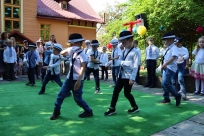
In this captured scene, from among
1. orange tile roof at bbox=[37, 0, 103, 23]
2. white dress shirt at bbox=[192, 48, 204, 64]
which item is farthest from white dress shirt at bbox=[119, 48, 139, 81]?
orange tile roof at bbox=[37, 0, 103, 23]

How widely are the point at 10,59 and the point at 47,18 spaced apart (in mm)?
13110

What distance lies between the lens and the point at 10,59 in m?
11.1

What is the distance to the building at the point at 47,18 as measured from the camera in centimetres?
1970

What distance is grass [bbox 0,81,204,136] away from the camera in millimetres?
4004

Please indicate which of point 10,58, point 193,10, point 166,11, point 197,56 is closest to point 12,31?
point 10,58

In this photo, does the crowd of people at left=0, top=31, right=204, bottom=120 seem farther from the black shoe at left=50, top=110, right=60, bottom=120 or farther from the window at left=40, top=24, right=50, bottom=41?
the window at left=40, top=24, right=50, bottom=41

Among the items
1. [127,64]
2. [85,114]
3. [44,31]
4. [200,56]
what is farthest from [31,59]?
[44,31]

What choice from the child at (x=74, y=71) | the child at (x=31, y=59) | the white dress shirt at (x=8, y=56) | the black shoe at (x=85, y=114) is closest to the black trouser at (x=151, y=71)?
the child at (x=31, y=59)

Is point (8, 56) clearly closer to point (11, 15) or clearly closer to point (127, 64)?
point (127, 64)

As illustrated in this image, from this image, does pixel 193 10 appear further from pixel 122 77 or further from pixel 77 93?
pixel 77 93

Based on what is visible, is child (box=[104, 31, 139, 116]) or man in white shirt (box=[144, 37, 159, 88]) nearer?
child (box=[104, 31, 139, 116])

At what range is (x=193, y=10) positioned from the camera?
1033cm

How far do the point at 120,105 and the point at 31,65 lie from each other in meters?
4.89

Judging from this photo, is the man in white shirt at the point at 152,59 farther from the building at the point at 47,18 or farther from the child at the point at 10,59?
the building at the point at 47,18
